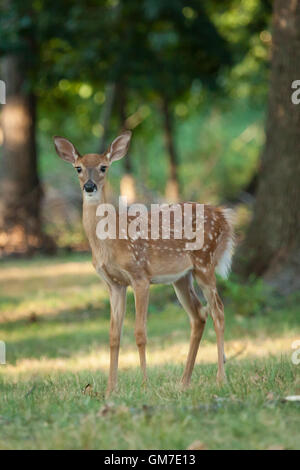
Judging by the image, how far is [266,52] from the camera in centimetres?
2319

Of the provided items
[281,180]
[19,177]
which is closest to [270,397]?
[281,180]

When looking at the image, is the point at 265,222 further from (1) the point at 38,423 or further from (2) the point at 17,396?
(1) the point at 38,423

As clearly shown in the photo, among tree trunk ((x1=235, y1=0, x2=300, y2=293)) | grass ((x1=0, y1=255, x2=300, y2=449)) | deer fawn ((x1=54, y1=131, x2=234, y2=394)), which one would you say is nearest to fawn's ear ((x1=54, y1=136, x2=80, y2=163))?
deer fawn ((x1=54, y1=131, x2=234, y2=394))

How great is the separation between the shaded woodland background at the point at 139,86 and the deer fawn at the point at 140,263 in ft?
15.4

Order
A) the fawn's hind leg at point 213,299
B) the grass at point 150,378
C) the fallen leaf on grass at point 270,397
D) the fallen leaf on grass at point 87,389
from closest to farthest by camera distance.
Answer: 1. the grass at point 150,378
2. the fallen leaf on grass at point 270,397
3. the fallen leaf on grass at point 87,389
4. the fawn's hind leg at point 213,299

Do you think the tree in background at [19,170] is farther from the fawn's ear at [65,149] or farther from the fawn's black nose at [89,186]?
the fawn's black nose at [89,186]

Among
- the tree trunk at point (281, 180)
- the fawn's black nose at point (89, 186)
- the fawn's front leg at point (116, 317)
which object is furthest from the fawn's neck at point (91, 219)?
the tree trunk at point (281, 180)

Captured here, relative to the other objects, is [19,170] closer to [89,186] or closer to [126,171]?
[126,171]

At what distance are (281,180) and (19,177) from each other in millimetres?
9607

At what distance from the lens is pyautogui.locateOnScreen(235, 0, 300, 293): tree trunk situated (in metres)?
11.6

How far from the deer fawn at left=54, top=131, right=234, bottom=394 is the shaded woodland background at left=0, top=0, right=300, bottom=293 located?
15.4 ft

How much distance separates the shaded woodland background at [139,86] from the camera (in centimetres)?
1171

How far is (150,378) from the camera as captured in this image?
22.5 feet

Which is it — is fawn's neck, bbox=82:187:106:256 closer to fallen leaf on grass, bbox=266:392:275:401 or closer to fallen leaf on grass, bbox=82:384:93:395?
fallen leaf on grass, bbox=82:384:93:395
